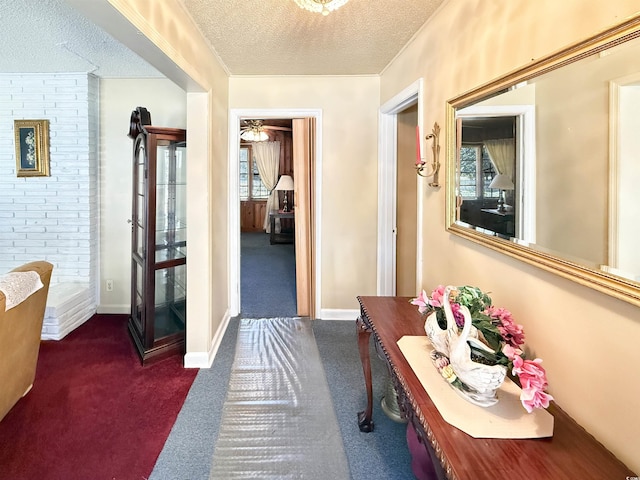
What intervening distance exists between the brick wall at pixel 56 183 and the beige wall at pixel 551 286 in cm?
337

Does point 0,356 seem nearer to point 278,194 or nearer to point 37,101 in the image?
point 37,101

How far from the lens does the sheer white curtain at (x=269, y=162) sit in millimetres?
8992

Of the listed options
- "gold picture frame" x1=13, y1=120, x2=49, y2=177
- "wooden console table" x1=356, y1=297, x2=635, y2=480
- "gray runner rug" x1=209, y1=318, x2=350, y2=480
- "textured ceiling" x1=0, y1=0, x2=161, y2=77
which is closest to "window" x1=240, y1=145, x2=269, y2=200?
"textured ceiling" x1=0, y1=0, x2=161, y2=77

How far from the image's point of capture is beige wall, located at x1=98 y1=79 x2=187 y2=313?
142 inches

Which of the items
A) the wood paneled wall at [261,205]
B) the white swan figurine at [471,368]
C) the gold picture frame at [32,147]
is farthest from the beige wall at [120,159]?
the wood paneled wall at [261,205]

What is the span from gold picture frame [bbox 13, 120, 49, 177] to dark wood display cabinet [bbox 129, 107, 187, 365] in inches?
46.0

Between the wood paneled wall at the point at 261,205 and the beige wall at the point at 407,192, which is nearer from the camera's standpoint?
the beige wall at the point at 407,192

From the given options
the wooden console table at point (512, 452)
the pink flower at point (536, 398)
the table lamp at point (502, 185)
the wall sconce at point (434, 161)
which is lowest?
the wooden console table at point (512, 452)

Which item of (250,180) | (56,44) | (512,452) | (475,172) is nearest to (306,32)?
(475,172)

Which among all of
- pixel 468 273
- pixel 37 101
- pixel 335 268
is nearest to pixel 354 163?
pixel 335 268

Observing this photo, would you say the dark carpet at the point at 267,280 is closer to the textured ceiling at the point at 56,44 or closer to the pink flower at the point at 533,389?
the textured ceiling at the point at 56,44

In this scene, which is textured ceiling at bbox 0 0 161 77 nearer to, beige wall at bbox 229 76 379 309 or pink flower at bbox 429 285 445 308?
beige wall at bbox 229 76 379 309

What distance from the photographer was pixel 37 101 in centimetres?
346

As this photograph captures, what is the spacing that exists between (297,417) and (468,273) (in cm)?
129
